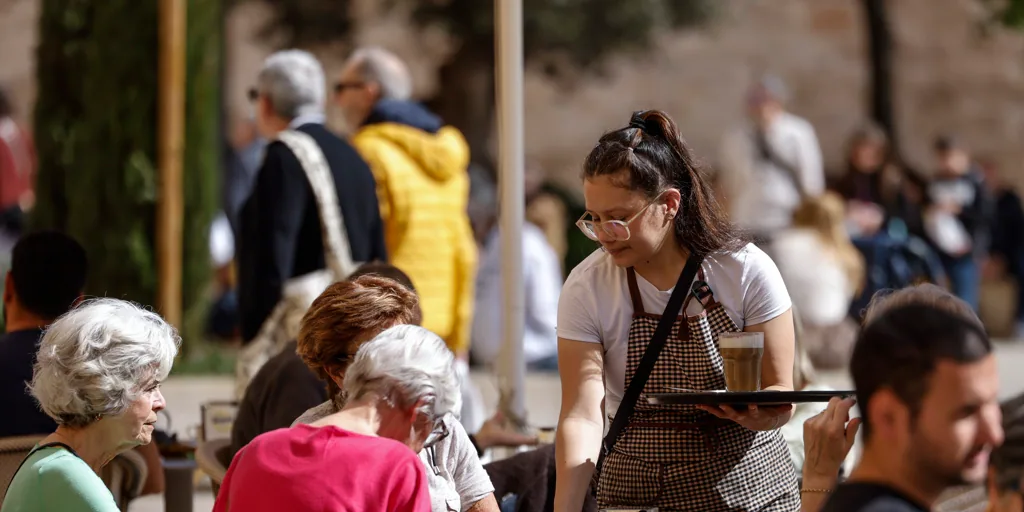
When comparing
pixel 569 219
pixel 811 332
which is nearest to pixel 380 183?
pixel 811 332

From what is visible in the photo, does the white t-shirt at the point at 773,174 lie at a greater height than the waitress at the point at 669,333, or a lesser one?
lesser

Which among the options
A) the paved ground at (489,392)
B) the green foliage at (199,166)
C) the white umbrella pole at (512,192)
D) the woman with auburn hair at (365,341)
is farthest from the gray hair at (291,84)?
the green foliage at (199,166)

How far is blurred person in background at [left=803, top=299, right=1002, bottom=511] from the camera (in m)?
2.58

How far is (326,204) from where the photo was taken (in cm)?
609

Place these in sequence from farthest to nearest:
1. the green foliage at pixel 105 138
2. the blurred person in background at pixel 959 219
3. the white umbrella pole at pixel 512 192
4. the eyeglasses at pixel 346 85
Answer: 1. the blurred person in background at pixel 959 219
2. the green foliage at pixel 105 138
3. the eyeglasses at pixel 346 85
4. the white umbrella pole at pixel 512 192

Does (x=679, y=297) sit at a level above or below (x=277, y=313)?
above

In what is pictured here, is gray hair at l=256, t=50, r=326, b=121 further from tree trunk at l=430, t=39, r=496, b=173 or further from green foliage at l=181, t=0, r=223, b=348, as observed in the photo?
tree trunk at l=430, t=39, r=496, b=173

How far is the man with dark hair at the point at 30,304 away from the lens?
4.31m

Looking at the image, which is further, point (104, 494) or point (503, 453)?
point (503, 453)

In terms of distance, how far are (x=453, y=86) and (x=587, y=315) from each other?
1525 cm

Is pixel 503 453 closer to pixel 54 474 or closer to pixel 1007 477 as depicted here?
pixel 54 474

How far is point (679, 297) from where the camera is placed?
3.81 metres

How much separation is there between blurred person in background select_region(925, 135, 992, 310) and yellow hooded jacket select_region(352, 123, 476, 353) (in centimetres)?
844

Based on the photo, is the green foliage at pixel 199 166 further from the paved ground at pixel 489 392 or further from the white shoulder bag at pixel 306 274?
the white shoulder bag at pixel 306 274
